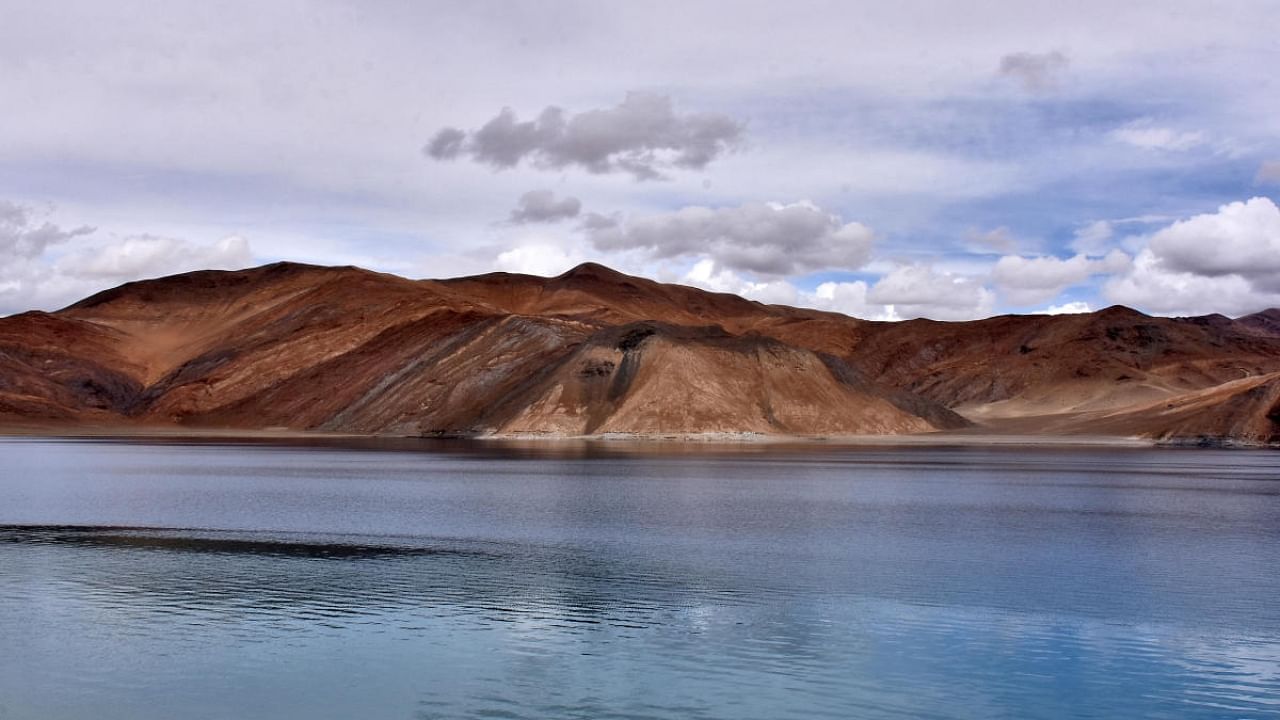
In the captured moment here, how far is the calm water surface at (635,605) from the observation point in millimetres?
20094

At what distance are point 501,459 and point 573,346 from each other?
6674 centimetres

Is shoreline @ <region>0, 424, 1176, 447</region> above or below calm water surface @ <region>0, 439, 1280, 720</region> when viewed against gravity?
above

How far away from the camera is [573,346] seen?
158250mm

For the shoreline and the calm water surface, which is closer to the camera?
the calm water surface

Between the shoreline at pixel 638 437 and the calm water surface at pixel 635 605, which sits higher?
the shoreline at pixel 638 437

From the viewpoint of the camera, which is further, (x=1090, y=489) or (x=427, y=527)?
(x=1090, y=489)

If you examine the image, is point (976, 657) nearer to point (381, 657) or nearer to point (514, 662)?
point (514, 662)

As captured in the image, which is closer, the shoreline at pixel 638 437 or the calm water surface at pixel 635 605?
the calm water surface at pixel 635 605

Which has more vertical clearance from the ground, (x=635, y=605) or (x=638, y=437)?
(x=638, y=437)

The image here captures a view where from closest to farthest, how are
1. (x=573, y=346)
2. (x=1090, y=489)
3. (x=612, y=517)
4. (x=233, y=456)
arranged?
(x=612, y=517), (x=1090, y=489), (x=233, y=456), (x=573, y=346)

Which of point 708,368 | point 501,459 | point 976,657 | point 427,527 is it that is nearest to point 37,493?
point 427,527

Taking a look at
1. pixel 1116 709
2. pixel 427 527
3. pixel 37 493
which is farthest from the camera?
pixel 37 493

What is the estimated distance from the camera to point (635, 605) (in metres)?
27.6

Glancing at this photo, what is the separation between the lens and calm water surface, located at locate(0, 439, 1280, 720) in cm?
2009
